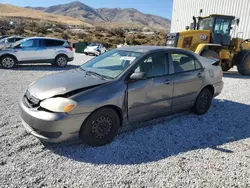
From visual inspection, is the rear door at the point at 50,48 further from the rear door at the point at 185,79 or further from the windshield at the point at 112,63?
the rear door at the point at 185,79

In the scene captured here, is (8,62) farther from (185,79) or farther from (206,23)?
(206,23)

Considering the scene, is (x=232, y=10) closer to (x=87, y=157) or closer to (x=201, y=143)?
(x=201, y=143)

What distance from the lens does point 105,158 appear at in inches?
122

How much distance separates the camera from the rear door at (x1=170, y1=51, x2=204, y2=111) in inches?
168

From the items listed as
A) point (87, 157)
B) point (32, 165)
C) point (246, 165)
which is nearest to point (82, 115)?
point (87, 157)

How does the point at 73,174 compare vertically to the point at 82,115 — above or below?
below

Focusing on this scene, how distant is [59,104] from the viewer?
298 centimetres

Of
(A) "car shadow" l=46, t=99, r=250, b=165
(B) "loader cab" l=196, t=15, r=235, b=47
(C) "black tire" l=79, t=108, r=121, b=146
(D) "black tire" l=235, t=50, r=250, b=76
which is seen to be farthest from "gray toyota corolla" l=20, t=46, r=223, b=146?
(D) "black tire" l=235, t=50, r=250, b=76

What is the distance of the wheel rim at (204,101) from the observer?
→ 4876 millimetres

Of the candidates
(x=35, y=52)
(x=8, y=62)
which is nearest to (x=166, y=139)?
(x=35, y=52)

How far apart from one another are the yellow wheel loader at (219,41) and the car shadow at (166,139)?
6.08 m

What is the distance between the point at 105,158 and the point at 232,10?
67.8ft

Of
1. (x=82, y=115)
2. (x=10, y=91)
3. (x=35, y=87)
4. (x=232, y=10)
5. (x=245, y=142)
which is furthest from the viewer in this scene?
(x=232, y=10)

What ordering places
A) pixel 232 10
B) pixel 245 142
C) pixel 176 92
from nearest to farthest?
pixel 245 142
pixel 176 92
pixel 232 10
